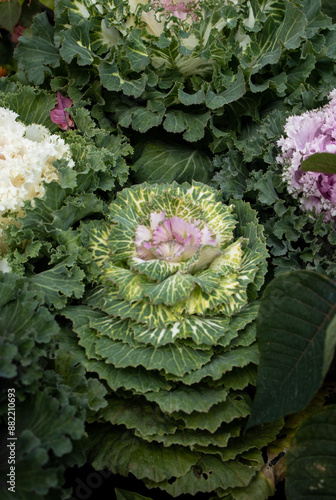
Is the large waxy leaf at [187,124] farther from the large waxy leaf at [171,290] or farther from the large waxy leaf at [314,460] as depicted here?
the large waxy leaf at [314,460]

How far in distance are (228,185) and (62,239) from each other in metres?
0.70

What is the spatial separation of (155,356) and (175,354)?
0.20 feet

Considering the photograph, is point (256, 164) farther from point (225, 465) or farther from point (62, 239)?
point (225, 465)

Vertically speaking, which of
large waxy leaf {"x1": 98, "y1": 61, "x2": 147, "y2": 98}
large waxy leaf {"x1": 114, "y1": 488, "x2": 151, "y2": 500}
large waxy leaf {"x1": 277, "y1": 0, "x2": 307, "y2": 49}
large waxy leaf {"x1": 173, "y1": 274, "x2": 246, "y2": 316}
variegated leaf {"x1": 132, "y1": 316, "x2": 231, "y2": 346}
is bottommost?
large waxy leaf {"x1": 114, "y1": 488, "x2": 151, "y2": 500}

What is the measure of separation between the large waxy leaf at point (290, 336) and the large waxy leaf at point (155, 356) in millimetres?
342

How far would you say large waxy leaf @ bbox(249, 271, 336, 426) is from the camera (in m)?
0.96

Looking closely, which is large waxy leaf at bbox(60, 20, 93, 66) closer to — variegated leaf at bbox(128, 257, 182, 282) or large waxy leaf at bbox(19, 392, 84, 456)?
variegated leaf at bbox(128, 257, 182, 282)

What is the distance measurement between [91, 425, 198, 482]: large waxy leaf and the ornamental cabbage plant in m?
0.92

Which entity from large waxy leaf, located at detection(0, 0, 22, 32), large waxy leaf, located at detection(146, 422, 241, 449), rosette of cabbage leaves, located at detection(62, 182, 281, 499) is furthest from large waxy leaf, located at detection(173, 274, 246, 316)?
large waxy leaf, located at detection(0, 0, 22, 32)

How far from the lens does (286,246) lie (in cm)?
165

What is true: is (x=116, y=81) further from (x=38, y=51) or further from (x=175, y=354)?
(x=175, y=354)

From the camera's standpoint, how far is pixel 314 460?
103cm

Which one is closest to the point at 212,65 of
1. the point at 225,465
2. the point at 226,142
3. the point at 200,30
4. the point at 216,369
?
the point at 200,30

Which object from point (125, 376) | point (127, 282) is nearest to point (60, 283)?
point (127, 282)
